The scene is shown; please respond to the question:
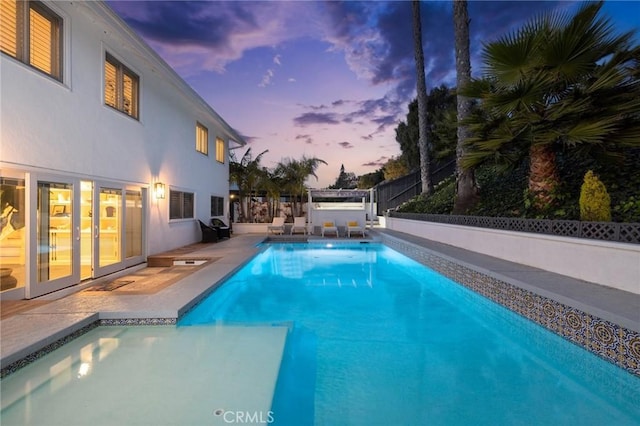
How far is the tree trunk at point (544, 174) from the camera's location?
22.0ft

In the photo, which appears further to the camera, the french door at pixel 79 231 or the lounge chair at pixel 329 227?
the lounge chair at pixel 329 227

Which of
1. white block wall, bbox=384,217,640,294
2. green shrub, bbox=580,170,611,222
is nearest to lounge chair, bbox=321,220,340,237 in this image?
white block wall, bbox=384,217,640,294

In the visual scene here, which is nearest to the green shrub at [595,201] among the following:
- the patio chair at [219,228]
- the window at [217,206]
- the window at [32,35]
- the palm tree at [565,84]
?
the palm tree at [565,84]

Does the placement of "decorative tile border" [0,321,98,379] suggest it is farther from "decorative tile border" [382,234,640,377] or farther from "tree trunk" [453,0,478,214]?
"tree trunk" [453,0,478,214]

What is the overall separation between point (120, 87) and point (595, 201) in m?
9.32

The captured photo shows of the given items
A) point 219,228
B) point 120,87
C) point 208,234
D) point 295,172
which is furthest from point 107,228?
point 295,172

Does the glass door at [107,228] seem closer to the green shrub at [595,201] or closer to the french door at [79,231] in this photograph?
the french door at [79,231]

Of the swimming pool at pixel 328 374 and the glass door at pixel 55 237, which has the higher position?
the glass door at pixel 55 237

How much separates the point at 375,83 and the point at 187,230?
13700 mm

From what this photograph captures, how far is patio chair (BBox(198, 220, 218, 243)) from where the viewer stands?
39.2 feet

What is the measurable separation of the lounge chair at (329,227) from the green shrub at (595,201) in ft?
34.0

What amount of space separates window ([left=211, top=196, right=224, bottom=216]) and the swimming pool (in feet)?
28.6

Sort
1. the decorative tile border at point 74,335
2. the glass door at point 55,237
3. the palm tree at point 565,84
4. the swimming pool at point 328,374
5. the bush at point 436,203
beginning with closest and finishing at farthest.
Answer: the swimming pool at point 328,374 → the decorative tile border at point 74,335 → the glass door at point 55,237 → the palm tree at point 565,84 → the bush at point 436,203

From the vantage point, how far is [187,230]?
11.1m
